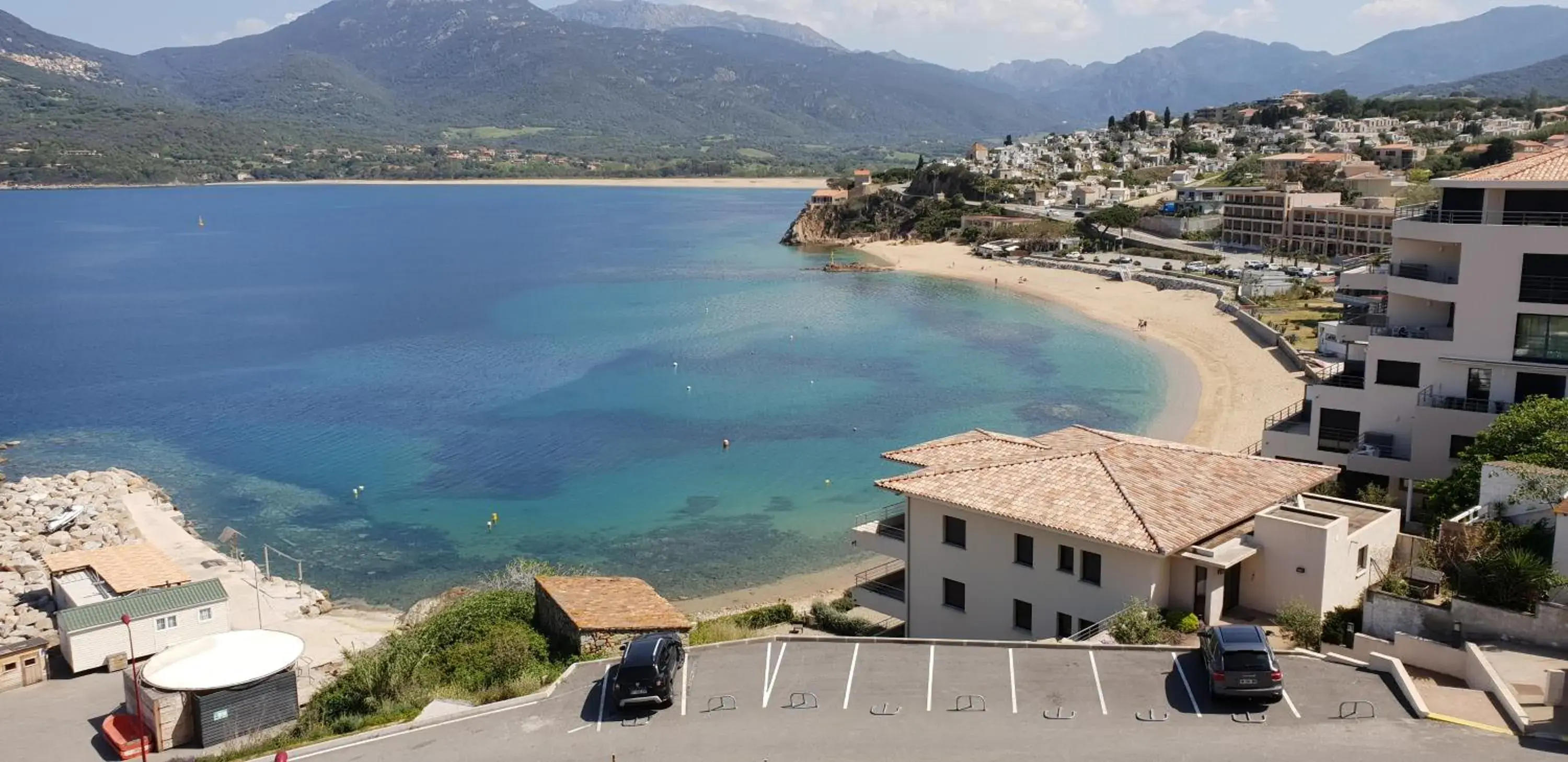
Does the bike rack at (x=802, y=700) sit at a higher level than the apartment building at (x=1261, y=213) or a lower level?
lower

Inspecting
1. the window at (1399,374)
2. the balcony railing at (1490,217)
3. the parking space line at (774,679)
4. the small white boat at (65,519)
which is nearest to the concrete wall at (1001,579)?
the parking space line at (774,679)

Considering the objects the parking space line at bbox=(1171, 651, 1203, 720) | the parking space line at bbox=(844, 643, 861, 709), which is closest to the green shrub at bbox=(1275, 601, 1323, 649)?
the parking space line at bbox=(1171, 651, 1203, 720)

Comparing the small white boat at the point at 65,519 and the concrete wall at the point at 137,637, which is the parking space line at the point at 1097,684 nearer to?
the concrete wall at the point at 137,637

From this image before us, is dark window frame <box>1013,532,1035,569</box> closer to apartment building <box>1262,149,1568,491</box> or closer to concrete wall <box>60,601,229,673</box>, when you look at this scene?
apartment building <box>1262,149,1568,491</box>

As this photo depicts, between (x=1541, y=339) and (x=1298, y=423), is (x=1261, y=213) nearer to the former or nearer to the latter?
(x=1298, y=423)

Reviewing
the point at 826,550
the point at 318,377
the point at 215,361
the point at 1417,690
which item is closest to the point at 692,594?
the point at 826,550

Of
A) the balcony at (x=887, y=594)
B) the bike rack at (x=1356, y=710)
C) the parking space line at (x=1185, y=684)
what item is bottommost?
the balcony at (x=887, y=594)
